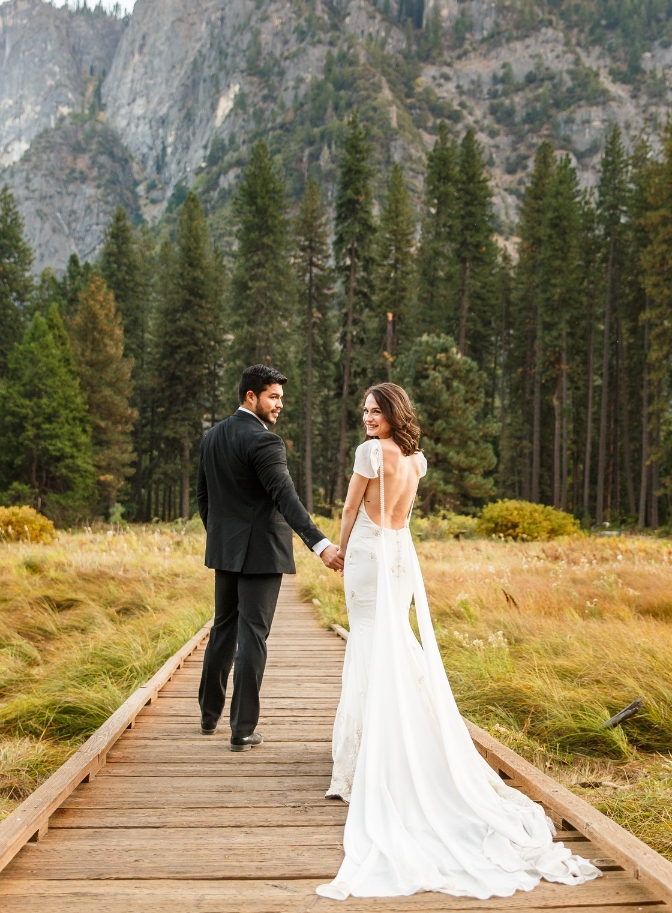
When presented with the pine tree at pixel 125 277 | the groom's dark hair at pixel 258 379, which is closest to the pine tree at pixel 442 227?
the pine tree at pixel 125 277

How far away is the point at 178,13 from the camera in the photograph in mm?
177750

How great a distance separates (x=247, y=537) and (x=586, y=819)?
234cm

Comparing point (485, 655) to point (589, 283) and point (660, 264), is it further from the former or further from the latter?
point (589, 283)

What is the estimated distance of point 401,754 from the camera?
11.2 feet

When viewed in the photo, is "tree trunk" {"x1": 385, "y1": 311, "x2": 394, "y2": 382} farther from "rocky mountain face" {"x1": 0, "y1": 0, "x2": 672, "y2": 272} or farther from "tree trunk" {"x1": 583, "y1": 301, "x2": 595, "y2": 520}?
"rocky mountain face" {"x1": 0, "y1": 0, "x2": 672, "y2": 272}

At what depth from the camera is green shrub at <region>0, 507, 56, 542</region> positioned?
17.7 metres

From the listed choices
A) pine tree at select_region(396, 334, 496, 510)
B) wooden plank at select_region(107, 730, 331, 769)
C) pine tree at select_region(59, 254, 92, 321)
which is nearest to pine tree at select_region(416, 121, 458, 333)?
pine tree at select_region(396, 334, 496, 510)

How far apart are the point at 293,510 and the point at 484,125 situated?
148167 millimetres

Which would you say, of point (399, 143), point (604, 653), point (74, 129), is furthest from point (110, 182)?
point (604, 653)

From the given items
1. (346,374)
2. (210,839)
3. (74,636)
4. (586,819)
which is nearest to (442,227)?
(346,374)

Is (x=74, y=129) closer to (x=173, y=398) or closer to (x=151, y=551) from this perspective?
(x=173, y=398)

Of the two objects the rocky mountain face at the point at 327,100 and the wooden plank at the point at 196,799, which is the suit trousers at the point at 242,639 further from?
the rocky mountain face at the point at 327,100

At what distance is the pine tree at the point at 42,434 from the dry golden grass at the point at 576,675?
69.6 ft

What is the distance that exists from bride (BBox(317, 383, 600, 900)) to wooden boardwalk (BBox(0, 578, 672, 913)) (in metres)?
0.11
